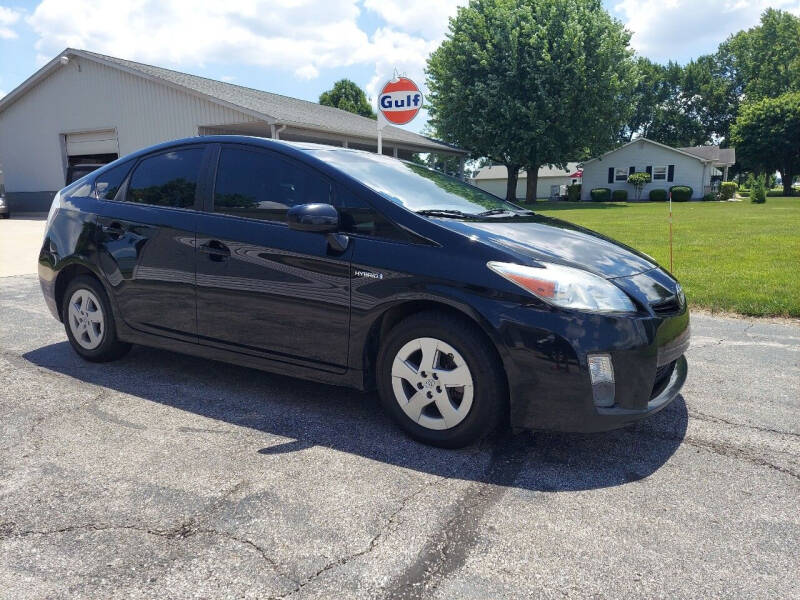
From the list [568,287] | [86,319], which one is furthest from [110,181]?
[568,287]

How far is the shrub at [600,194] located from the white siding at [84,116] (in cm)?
3528

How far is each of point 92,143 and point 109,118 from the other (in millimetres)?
1700

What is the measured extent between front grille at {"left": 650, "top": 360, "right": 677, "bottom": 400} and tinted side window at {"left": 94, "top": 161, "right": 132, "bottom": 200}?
12.2ft

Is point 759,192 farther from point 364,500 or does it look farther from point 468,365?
point 364,500

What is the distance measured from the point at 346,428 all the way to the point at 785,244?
1166cm

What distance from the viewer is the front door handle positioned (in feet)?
12.1

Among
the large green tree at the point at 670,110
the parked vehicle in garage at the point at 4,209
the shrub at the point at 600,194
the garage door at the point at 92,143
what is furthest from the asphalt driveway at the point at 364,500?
the large green tree at the point at 670,110

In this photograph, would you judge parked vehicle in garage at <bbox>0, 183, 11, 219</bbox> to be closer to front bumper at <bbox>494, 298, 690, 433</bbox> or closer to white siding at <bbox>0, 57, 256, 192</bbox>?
white siding at <bbox>0, 57, 256, 192</bbox>

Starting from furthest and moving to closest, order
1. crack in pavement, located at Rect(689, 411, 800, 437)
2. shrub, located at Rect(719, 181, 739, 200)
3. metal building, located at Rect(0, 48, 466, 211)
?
shrub, located at Rect(719, 181, 739, 200), metal building, located at Rect(0, 48, 466, 211), crack in pavement, located at Rect(689, 411, 800, 437)

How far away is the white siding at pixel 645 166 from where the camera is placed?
157 ft

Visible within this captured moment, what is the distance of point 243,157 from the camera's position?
3811 mm

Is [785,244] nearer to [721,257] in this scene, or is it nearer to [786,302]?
[721,257]

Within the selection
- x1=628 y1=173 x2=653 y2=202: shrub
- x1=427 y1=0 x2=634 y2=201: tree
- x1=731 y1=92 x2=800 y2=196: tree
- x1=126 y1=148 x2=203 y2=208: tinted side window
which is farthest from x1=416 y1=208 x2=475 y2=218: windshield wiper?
x1=731 y1=92 x2=800 y2=196: tree

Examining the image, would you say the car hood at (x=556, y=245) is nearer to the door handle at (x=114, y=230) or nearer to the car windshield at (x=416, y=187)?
the car windshield at (x=416, y=187)
